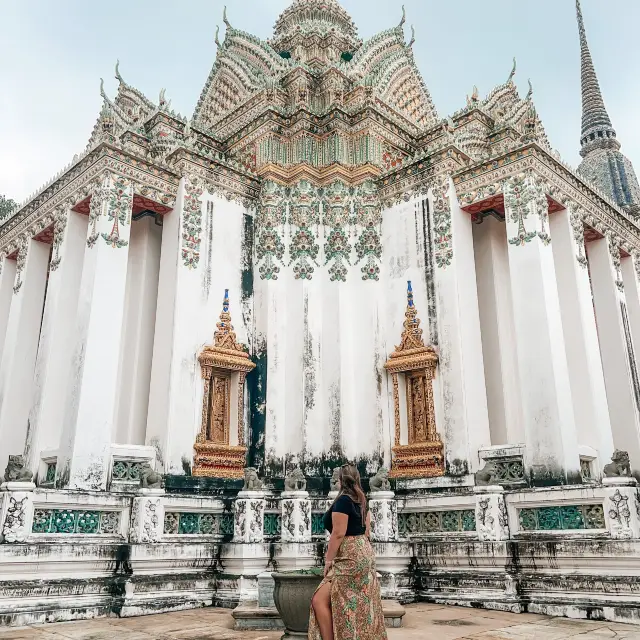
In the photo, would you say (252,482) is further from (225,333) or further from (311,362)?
(225,333)

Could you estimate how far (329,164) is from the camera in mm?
12820

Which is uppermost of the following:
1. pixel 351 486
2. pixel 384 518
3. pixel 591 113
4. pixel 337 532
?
pixel 591 113

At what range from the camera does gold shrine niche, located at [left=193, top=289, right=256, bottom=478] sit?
33.9ft

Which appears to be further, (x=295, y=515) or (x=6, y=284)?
(x=6, y=284)

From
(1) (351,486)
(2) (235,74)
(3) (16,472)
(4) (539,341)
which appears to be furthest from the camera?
(2) (235,74)

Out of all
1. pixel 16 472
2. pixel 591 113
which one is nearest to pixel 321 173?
pixel 16 472

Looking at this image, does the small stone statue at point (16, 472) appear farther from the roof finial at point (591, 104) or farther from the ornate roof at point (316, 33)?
the roof finial at point (591, 104)

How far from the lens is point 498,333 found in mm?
11414

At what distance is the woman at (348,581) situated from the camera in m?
4.18

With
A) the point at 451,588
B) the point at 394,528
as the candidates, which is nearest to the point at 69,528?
the point at 394,528

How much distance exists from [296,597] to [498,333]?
7187 mm

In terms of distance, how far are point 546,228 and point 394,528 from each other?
17.9 ft

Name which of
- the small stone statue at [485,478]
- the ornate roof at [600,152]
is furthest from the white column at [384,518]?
the ornate roof at [600,152]

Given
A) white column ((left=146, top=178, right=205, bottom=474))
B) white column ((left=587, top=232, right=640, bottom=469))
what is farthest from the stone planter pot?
white column ((left=587, top=232, right=640, bottom=469))
